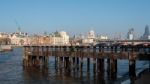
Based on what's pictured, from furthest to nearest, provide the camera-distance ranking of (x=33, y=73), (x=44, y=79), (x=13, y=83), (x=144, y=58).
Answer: (x=33, y=73) < (x=44, y=79) < (x=13, y=83) < (x=144, y=58)

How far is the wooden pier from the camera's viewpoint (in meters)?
40.8

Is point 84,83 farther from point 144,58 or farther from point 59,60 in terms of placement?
point 59,60

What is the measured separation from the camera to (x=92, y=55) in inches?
1817

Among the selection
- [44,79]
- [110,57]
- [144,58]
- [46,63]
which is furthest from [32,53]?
[144,58]

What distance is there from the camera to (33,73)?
52.5m

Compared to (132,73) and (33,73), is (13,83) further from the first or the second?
(132,73)

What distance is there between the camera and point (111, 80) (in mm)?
41938

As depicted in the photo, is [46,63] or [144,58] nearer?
[144,58]

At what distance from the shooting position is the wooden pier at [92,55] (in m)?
40.8

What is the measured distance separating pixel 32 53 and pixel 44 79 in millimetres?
15648

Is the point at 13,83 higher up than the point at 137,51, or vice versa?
the point at 137,51

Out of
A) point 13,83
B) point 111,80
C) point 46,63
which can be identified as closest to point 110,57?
point 111,80

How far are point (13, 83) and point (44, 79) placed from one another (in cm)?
456

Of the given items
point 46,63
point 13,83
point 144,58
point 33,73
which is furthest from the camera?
point 46,63
